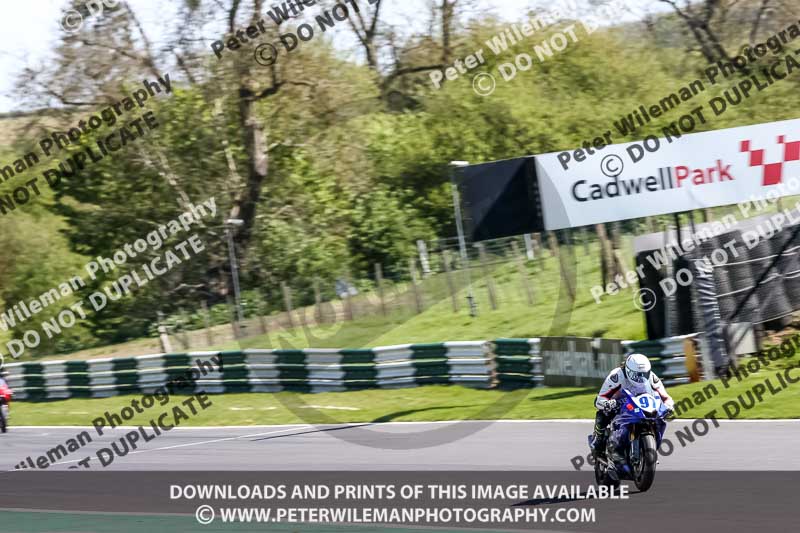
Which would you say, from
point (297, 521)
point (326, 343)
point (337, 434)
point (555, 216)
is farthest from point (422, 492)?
point (326, 343)

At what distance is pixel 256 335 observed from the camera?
102ft

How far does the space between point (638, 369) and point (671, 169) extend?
9438mm

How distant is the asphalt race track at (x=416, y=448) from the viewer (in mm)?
12023

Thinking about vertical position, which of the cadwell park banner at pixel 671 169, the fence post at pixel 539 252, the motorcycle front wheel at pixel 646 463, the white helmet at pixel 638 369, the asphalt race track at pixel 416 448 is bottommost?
the asphalt race track at pixel 416 448

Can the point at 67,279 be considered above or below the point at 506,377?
above

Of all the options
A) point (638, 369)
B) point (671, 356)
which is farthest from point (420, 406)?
point (638, 369)

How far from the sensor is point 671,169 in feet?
59.4

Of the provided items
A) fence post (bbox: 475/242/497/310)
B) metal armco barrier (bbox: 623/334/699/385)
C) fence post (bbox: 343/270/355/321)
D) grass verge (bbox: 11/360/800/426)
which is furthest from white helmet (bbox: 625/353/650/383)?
fence post (bbox: 343/270/355/321)

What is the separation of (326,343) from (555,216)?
12627mm

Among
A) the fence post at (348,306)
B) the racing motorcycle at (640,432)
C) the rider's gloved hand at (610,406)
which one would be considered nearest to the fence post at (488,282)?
the fence post at (348,306)

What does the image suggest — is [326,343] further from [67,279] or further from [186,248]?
[67,279]

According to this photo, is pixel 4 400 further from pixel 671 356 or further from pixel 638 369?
pixel 638 369

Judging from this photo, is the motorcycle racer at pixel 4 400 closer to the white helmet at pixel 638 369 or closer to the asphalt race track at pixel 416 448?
the asphalt race track at pixel 416 448

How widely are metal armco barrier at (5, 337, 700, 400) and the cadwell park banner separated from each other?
2523 mm
